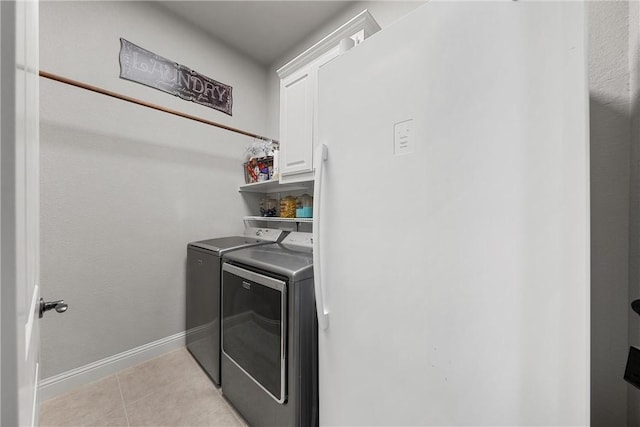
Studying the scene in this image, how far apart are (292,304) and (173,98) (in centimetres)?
211

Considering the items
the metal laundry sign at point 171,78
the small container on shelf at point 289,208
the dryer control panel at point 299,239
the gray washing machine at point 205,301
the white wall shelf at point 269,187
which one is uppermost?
the metal laundry sign at point 171,78

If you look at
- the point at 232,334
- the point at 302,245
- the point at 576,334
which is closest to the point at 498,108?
the point at 576,334

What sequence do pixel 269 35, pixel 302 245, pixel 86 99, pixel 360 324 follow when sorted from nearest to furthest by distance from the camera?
pixel 360 324
pixel 86 99
pixel 302 245
pixel 269 35

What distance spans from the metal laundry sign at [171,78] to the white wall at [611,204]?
2.53 meters

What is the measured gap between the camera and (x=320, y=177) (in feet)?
3.08

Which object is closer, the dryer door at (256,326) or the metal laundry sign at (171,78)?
the dryer door at (256,326)

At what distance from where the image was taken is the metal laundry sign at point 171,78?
1.85 metres

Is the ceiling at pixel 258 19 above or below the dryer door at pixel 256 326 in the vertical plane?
above

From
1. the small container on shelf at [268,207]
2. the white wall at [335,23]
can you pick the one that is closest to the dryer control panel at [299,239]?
the small container on shelf at [268,207]

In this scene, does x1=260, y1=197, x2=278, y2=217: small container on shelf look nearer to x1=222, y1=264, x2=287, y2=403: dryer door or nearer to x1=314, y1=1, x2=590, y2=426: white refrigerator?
x1=222, y1=264, x2=287, y2=403: dryer door

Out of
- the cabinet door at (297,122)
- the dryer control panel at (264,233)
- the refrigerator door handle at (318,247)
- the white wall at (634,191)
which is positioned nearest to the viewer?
the white wall at (634,191)

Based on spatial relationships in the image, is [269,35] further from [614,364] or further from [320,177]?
[614,364]

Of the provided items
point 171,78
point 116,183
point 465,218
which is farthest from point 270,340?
point 171,78

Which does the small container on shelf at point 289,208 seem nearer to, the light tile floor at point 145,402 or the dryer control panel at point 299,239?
the dryer control panel at point 299,239
